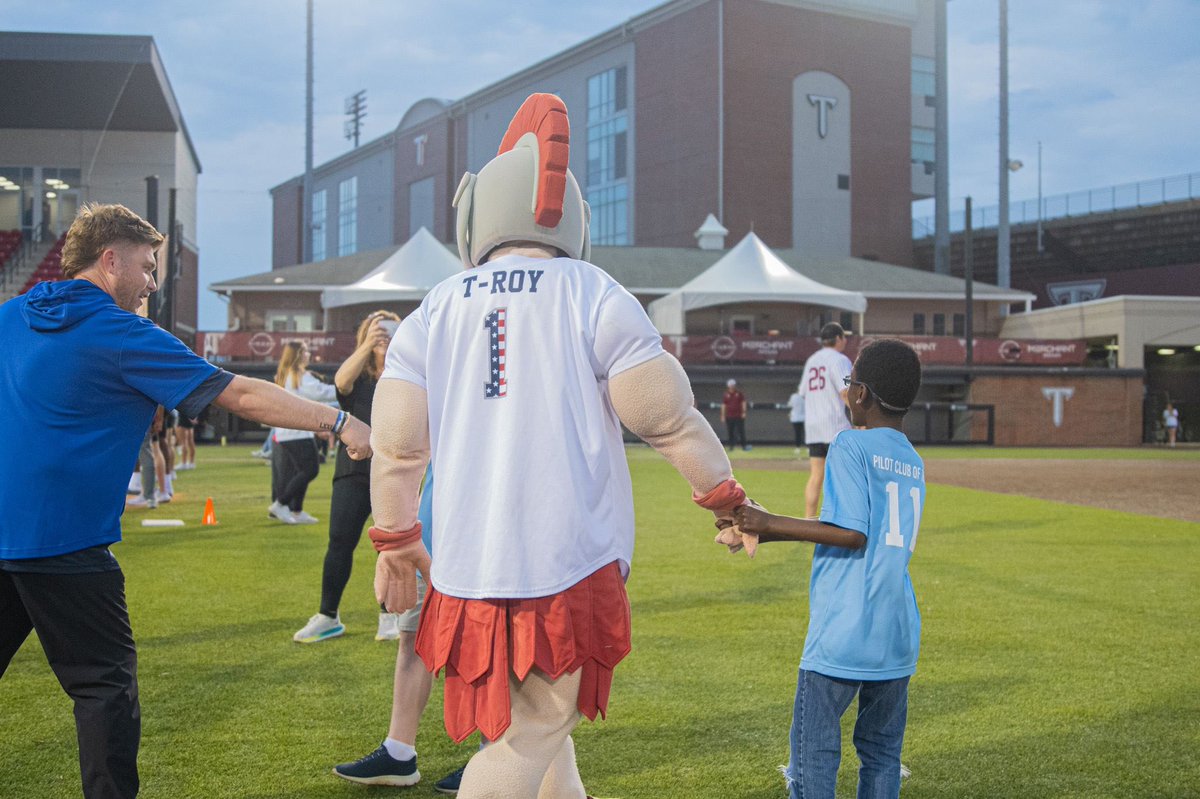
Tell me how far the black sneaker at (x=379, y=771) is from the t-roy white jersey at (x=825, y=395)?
297 inches

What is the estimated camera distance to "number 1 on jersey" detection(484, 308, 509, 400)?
269cm

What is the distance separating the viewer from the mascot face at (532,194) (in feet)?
9.63

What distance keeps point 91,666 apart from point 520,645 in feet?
4.42

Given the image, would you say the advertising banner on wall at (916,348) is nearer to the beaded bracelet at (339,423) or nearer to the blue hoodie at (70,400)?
the beaded bracelet at (339,423)

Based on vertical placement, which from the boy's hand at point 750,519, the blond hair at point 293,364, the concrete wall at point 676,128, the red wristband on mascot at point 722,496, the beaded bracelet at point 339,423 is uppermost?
the concrete wall at point 676,128

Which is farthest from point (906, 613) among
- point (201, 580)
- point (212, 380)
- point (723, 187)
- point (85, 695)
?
point (723, 187)

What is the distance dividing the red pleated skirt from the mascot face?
93 cm

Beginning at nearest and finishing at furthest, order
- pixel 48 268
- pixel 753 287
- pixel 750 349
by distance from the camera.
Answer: pixel 753 287 < pixel 750 349 < pixel 48 268

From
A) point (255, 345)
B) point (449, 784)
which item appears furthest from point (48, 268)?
point (449, 784)

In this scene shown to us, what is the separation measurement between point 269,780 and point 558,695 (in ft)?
6.41

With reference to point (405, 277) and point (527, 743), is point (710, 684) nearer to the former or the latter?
point (527, 743)

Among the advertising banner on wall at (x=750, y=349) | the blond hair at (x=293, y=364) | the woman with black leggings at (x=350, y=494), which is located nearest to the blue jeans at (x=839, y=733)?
the woman with black leggings at (x=350, y=494)

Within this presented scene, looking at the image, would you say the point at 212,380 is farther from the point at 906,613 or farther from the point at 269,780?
the point at 906,613

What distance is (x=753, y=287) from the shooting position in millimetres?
33719
